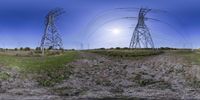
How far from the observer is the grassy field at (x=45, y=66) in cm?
5323

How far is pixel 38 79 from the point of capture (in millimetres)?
52750

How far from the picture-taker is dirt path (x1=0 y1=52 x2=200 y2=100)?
45.1 metres

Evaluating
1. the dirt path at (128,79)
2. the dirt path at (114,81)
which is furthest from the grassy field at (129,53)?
the dirt path at (128,79)

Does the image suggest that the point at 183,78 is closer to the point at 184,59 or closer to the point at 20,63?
the point at 184,59

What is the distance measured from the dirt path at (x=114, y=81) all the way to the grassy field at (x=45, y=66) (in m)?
1.27

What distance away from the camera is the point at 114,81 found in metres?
54.1

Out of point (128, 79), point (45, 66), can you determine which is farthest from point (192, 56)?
point (45, 66)

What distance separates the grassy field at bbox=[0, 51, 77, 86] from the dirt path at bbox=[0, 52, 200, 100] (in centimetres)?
127

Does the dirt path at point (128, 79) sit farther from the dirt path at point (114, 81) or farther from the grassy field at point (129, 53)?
the grassy field at point (129, 53)

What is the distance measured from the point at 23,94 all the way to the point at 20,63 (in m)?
13.6

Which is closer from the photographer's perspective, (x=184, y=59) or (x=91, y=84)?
(x=91, y=84)

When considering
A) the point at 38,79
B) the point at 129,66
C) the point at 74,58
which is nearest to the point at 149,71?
the point at 129,66

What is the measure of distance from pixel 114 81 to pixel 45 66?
1058 centimetres

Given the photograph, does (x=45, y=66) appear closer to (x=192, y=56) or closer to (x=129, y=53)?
(x=129, y=53)
